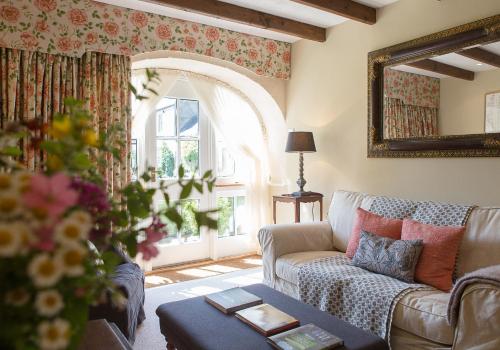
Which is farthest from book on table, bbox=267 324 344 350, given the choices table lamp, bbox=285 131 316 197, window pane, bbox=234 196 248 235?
window pane, bbox=234 196 248 235

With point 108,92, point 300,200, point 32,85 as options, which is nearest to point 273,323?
point 300,200

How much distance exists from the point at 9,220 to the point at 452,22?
10.1ft

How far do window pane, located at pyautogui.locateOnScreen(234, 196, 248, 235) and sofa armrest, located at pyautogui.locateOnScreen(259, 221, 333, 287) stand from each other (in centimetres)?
172

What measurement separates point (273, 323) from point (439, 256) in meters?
1.16

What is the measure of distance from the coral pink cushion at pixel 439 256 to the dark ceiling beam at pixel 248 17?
225cm

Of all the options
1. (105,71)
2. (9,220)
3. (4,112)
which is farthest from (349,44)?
(9,220)

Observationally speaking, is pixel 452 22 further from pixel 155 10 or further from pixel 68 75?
pixel 68 75

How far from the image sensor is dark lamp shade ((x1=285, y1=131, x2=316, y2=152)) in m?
3.59

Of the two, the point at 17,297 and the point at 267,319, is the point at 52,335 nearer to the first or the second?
the point at 17,297

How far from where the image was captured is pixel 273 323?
5.58 ft

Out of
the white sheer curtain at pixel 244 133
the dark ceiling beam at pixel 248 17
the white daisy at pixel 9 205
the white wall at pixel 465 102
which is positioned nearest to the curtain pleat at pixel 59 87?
the dark ceiling beam at pixel 248 17

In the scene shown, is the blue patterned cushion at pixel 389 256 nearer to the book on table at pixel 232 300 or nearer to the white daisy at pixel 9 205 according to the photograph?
the book on table at pixel 232 300

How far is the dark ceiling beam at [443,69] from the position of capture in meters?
2.64

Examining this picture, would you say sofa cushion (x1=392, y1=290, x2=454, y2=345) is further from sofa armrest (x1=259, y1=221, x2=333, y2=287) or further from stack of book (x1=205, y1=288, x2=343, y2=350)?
sofa armrest (x1=259, y1=221, x2=333, y2=287)
